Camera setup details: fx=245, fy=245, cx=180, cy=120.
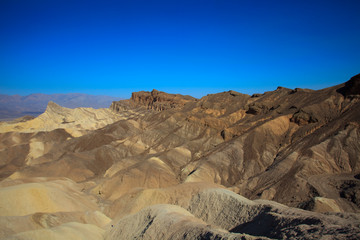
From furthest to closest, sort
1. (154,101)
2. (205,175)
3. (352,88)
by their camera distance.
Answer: (154,101) < (352,88) < (205,175)

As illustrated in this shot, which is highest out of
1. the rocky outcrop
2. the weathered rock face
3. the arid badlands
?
the weathered rock face

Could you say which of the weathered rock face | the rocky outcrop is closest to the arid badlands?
the rocky outcrop

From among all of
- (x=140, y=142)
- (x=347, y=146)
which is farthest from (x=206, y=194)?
(x=140, y=142)

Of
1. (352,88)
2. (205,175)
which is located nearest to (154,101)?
(205,175)

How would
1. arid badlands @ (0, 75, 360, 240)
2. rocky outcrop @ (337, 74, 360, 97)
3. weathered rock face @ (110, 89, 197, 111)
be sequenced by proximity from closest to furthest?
arid badlands @ (0, 75, 360, 240), rocky outcrop @ (337, 74, 360, 97), weathered rock face @ (110, 89, 197, 111)

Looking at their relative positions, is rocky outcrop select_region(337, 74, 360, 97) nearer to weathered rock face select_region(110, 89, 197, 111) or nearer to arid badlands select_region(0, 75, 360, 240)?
arid badlands select_region(0, 75, 360, 240)

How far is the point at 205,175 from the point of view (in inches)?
1248

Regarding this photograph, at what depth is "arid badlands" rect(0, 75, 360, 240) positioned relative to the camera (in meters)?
14.5

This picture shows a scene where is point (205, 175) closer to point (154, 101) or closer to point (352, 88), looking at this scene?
point (352, 88)

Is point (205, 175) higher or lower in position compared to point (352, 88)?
lower

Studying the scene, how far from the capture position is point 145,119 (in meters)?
68.4

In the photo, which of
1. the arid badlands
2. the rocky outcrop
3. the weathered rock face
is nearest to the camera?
the arid badlands

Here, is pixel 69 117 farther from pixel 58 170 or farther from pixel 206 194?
pixel 206 194

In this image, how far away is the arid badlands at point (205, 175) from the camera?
47.4 feet
